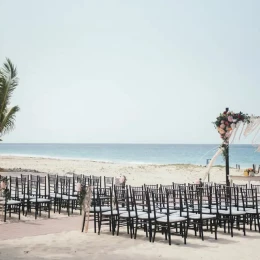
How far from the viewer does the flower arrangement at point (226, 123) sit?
1352cm

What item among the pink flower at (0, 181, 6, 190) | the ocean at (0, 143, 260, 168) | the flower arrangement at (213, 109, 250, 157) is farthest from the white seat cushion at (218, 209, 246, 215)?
the ocean at (0, 143, 260, 168)

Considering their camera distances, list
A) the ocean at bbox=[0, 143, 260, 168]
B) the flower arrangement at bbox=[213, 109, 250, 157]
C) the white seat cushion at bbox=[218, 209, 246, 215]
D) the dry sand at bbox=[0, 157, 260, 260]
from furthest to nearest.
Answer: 1. the ocean at bbox=[0, 143, 260, 168]
2. the flower arrangement at bbox=[213, 109, 250, 157]
3. the white seat cushion at bbox=[218, 209, 246, 215]
4. the dry sand at bbox=[0, 157, 260, 260]

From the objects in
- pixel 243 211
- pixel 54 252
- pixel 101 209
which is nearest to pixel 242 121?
pixel 243 211

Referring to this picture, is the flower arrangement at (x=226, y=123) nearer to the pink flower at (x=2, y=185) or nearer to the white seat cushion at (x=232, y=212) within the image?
the white seat cushion at (x=232, y=212)

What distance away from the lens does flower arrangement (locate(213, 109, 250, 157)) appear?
44.4 feet

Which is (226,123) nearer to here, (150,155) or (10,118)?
(10,118)

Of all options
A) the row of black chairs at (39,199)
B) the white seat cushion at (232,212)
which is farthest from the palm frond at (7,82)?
the white seat cushion at (232,212)

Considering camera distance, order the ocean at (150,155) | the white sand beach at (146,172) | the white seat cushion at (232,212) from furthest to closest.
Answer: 1. the ocean at (150,155)
2. the white sand beach at (146,172)
3. the white seat cushion at (232,212)

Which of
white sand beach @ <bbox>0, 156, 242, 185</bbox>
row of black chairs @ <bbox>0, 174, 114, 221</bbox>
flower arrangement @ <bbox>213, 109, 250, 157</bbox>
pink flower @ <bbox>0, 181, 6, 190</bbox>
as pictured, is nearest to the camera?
pink flower @ <bbox>0, 181, 6, 190</bbox>

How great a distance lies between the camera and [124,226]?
405 inches

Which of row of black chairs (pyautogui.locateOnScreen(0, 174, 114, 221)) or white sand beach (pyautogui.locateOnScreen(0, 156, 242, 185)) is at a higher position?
white sand beach (pyautogui.locateOnScreen(0, 156, 242, 185))

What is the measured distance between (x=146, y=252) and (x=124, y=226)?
9.37ft

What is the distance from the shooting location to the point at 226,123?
13.8m

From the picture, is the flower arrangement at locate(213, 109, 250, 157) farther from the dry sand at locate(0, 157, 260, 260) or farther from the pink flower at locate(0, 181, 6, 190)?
the pink flower at locate(0, 181, 6, 190)
